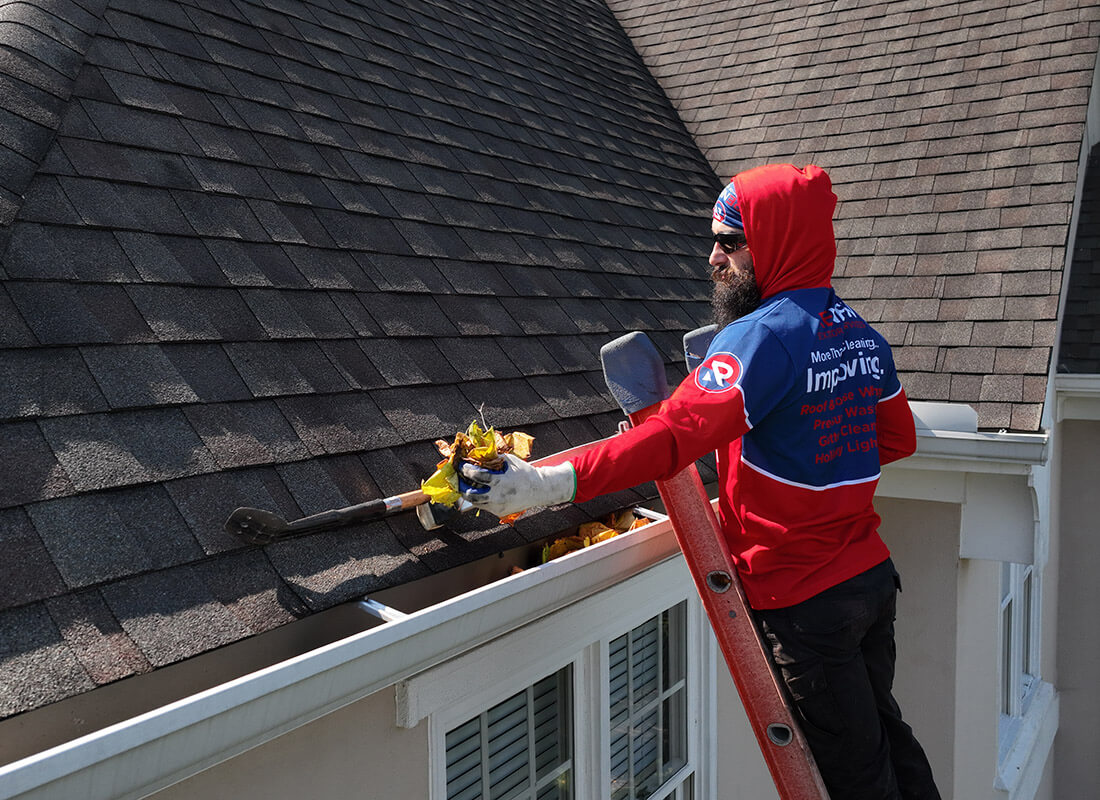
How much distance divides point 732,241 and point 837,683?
1.37 meters

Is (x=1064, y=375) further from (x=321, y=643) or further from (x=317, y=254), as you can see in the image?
(x=321, y=643)

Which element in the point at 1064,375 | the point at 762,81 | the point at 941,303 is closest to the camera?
the point at 941,303

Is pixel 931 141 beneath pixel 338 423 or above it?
above

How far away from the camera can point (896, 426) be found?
3.06 meters

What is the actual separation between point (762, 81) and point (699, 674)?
5.66 m

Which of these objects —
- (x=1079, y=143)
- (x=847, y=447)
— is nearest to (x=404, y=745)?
(x=847, y=447)

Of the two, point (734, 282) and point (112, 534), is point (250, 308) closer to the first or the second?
point (112, 534)

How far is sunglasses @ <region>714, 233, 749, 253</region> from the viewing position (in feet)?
8.97

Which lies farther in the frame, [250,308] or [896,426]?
[896,426]

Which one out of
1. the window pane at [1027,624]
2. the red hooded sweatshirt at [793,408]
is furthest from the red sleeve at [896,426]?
the window pane at [1027,624]

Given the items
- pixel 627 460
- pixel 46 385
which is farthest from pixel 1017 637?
pixel 46 385

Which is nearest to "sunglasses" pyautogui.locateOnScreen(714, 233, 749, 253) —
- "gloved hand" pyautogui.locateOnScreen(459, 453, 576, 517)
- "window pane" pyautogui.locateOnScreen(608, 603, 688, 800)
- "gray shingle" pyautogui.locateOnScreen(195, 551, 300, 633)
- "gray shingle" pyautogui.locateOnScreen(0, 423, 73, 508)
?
"gloved hand" pyautogui.locateOnScreen(459, 453, 576, 517)

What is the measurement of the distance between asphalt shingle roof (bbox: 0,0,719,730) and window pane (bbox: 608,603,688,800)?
789 millimetres

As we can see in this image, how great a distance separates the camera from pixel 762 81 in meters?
7.88
